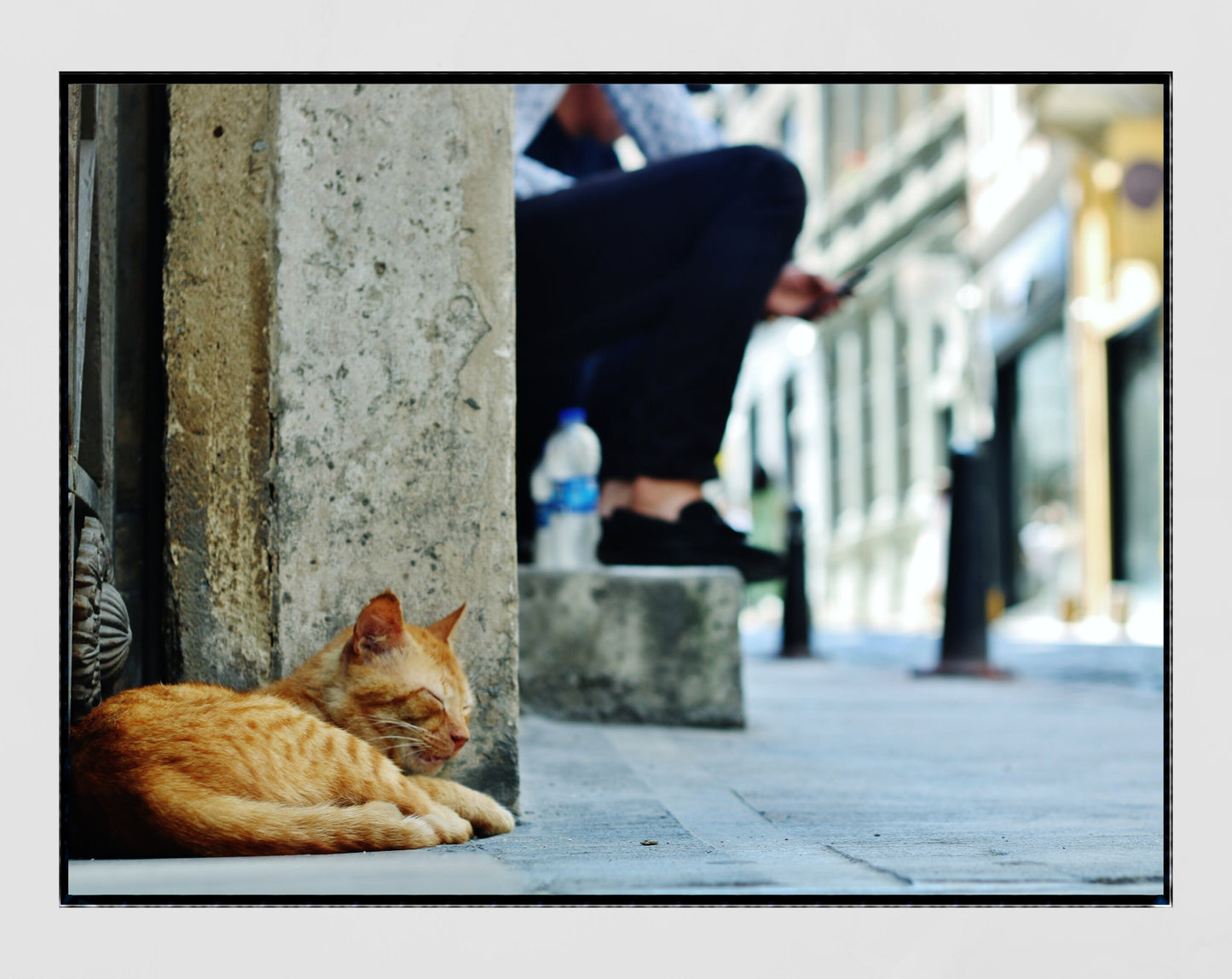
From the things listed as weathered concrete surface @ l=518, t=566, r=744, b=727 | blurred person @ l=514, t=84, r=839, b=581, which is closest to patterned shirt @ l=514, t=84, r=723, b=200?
blurred person @ l=514, t=84, r=839, b=581

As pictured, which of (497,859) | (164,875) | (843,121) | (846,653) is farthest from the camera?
(843,121)

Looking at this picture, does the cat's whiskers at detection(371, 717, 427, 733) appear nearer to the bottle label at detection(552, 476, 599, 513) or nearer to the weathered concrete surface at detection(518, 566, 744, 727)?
the weathered concrete surface at detection(518, 566, 744, 727)

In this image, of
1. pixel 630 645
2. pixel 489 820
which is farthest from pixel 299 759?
pixel 630 645

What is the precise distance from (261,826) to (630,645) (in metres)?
2.06

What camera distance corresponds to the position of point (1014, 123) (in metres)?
15.7

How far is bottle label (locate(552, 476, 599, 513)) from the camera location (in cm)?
423

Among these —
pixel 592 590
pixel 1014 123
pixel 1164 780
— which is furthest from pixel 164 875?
pixel 1014 123

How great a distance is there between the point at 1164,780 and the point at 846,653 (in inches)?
315

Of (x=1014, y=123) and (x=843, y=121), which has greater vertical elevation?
(x=843, y=121)

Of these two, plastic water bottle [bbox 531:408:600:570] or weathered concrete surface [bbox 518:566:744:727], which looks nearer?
weathered concrete surface [bbox 518:566:744:727]

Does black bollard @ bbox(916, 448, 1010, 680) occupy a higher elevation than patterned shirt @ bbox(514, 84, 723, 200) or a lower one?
lower

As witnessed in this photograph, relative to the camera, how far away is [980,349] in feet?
55.3

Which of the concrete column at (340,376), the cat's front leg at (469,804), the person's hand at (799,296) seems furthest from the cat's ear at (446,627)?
the person's hand at (799,296)

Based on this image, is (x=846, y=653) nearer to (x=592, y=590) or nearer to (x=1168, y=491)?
(x=592, y=590)
